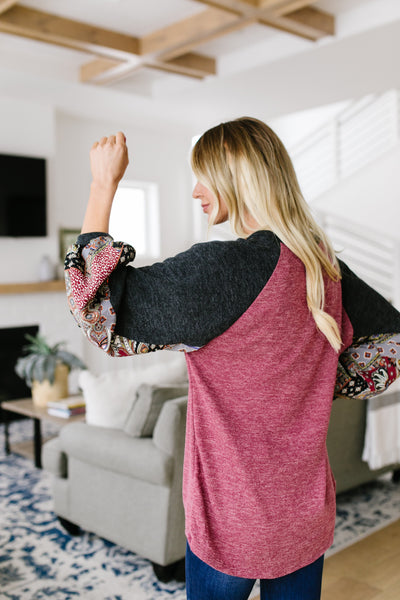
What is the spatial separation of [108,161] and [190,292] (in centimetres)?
25

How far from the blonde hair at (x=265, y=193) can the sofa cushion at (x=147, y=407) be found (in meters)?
1.71

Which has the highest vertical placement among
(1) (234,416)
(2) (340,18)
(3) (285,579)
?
(2) (340,18)

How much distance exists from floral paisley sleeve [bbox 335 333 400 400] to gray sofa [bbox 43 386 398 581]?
140cm

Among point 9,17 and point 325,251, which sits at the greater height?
point 9,17

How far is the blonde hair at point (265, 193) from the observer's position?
2.96 ft

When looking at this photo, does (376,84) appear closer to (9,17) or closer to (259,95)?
(259,95)

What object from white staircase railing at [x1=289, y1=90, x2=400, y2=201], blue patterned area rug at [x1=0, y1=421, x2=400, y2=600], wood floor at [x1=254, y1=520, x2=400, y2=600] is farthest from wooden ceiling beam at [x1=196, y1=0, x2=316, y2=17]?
white staircase railing at [x1=289, y1=90, x2=400, y2=201]

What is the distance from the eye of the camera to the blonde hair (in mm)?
901

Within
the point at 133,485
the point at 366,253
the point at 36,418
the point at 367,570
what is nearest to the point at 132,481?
the point at 133,485

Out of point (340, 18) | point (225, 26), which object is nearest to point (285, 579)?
point (225, 26)

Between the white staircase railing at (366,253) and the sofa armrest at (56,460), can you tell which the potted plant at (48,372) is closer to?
the sofa armrest at (56,460)

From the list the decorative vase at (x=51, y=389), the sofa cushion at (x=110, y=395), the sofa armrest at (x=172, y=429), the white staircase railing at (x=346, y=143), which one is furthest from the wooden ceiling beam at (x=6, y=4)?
the white staircase railing at (x=346, y=143)

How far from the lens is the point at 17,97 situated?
5512 mm

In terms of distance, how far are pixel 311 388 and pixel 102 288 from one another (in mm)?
361
